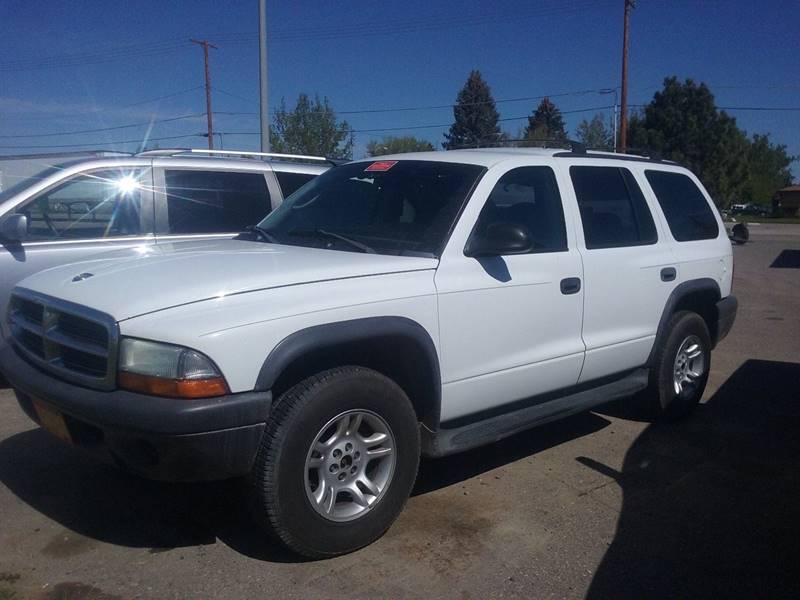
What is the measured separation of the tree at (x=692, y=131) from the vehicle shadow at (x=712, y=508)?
131ft

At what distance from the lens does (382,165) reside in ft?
15.7

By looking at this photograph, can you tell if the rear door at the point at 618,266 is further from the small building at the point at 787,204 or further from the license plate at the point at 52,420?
the small building at the point at 787,204

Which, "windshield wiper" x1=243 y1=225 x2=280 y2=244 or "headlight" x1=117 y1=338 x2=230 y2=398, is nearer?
"headlight" x1=117 y1=338 x2=230 y2=398

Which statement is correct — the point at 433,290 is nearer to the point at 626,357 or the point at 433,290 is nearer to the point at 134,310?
the point at 134,310

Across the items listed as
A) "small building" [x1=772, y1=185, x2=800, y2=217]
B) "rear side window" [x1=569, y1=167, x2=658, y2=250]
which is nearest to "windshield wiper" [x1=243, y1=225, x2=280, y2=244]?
"rear side window" [x1=569, y1=167, x2=658, y2=250]

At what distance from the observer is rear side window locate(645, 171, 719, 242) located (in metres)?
5.64

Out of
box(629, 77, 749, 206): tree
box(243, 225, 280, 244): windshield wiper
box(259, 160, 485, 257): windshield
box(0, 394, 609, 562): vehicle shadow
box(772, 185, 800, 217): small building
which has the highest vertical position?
box(629, 77, 749, 206): tree

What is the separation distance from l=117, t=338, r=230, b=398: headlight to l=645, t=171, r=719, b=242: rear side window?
3.77 m

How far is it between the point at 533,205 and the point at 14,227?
369 centimetres

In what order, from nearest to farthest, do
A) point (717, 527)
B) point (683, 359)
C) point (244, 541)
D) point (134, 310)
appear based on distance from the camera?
1. point (134, 310)
2. point (244, 541)
3. point (717, 527)
4. point (683, 359)

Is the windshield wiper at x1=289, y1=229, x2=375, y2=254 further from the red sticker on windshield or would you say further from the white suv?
the red sticker on windshield

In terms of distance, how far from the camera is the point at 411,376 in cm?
387

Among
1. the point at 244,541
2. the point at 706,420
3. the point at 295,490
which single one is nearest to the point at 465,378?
the point at 295,490

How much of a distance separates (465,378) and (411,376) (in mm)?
300
